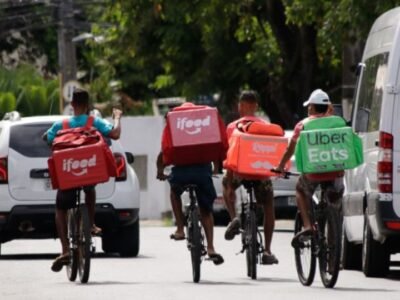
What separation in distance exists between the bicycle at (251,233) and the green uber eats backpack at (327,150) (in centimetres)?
124

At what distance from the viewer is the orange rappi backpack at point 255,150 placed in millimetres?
16938

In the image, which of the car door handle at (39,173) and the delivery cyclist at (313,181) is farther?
the car door handle at (39,173)

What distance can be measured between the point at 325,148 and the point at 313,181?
380 millimetres

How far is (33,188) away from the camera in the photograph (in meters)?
20.8

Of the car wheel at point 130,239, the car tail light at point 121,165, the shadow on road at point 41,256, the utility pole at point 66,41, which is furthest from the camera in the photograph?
the utility pole at point 66,41

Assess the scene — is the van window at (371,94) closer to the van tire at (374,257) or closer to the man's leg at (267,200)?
the van tire at (374,257)

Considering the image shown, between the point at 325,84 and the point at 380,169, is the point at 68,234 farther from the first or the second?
the point at 325,84

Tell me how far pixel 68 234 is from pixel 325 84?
1024 inches

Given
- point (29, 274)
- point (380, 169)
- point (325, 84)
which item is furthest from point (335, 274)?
point (325, 84)

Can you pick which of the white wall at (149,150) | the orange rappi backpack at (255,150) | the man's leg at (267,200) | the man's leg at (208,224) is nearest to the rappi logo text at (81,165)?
the man's leg at (208,224)

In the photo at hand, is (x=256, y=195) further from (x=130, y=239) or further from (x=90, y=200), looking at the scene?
(x=130, y=239)

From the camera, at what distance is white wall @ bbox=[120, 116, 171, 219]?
4147 centimetres

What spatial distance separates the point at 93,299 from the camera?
14.7m

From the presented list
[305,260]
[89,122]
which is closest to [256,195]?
[305,260]
